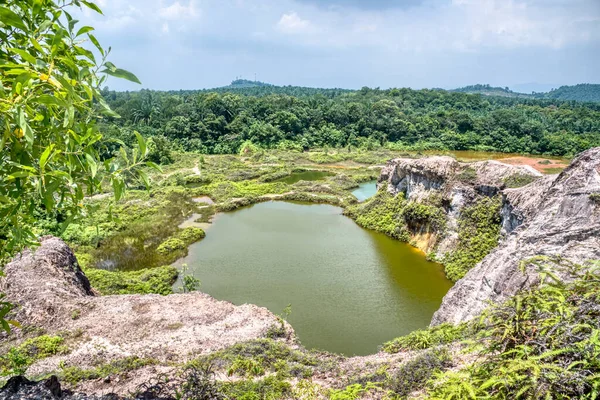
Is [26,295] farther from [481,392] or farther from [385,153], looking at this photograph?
[385,153]

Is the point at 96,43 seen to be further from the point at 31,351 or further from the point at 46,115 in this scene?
the point at 31,351

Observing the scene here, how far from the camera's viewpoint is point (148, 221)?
24.0 m

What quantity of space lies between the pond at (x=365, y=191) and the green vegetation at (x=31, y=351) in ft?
77.8

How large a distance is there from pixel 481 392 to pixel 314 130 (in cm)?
5721

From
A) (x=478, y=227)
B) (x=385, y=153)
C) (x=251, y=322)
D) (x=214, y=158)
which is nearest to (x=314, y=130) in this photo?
(x=385, y=153)

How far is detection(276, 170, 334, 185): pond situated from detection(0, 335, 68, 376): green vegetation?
1130 inches

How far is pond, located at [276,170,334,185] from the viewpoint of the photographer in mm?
37719

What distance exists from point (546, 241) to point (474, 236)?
7.36 m

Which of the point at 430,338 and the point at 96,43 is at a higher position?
the point at 96,43

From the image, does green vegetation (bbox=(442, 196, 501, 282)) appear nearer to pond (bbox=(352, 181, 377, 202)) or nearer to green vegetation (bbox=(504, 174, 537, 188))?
green vegetation (bbox=(504, 174, 537, 188))

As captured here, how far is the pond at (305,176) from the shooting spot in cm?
3772

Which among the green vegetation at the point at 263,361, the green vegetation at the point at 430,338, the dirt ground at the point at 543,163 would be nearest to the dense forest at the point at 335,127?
the dirt ground at the point at 543,163

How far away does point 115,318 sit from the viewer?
10695 mm

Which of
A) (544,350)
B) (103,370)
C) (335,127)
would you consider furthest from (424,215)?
(335,127)
